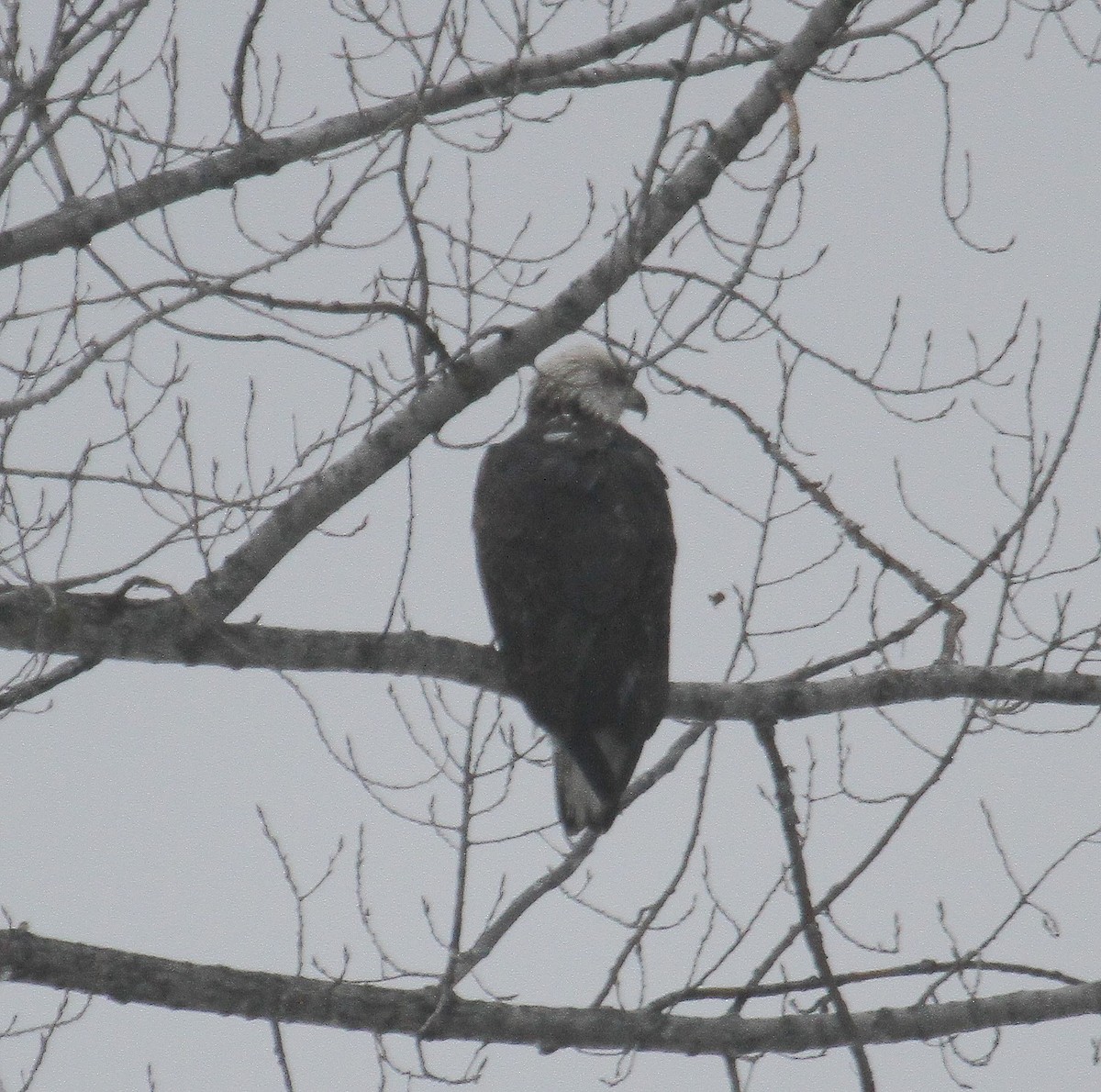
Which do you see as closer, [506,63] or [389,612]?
[389,612]

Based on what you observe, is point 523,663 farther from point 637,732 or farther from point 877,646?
point 877,646

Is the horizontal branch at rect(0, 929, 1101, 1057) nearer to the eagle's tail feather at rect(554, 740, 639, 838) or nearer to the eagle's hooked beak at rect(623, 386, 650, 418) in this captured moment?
the eagle's tail feather at rect(554, 740, 639, 838)

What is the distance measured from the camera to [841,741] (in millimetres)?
4480

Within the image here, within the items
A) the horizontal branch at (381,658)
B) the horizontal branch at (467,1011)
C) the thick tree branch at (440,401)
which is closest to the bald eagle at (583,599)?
the horizontal branch at (381,658)

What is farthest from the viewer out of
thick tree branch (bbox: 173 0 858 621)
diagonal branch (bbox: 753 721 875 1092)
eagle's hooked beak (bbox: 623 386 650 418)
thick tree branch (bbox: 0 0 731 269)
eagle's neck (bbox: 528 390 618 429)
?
eagle's hooked beak (bbox: 623 386 650 418)

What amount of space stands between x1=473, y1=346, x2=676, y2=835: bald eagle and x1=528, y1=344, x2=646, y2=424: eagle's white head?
0.98 meters

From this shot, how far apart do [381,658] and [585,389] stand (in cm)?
223

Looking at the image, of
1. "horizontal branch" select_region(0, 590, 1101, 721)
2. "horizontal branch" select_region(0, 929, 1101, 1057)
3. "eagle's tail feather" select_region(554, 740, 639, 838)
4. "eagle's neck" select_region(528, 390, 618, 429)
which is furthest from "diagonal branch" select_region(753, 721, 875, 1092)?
"eagle's neck" select_region(528, 390, 618, 429)

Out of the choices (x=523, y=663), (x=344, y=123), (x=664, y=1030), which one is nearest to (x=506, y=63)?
Answer: (x=344, y=123)

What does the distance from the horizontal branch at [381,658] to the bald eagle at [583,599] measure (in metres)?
0.12

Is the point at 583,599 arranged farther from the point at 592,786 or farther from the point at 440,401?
the point at 440,401

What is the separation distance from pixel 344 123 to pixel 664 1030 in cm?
350

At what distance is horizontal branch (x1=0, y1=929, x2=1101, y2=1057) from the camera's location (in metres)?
3.42

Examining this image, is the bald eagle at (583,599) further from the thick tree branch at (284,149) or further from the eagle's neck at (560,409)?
the thick tree branch at (284,149)
